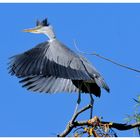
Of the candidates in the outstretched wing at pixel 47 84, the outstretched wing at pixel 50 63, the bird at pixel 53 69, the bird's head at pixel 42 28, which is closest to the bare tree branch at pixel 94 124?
the outstretched wing at pixel 50 63

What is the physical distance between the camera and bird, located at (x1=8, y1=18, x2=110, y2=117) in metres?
4.18

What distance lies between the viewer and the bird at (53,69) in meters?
4.18

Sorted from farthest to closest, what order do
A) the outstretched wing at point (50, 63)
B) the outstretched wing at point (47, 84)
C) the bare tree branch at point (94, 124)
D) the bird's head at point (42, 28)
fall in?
the bird's head at point (42, 28)
the outstretched wing at point (47, 84)
the outstretched wing at point (50, 63)
the bare tree branch at point (94, 124)

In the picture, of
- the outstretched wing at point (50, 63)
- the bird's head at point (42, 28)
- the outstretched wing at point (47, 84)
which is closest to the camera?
the outstretched wing at point (50, 63)

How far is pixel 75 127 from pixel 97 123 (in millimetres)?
116

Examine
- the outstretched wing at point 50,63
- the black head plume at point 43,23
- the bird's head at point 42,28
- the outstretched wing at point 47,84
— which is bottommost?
the outstretched wing at point 47,84

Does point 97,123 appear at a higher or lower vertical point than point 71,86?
Result: higher

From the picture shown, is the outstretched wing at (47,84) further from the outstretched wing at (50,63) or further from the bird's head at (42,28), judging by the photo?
the bird's head at (42,28)

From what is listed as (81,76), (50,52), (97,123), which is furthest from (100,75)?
(97,123)

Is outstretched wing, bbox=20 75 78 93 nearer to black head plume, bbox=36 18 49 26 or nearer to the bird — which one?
the bird

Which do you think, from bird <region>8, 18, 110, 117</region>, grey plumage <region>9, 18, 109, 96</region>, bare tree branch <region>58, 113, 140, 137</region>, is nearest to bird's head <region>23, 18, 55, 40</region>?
bird <region>8, 18, 110, 117</region>

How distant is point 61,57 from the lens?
4734mm

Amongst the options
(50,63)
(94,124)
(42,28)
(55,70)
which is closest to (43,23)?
(42,28)

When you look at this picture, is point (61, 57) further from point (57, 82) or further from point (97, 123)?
point (97, 123)
